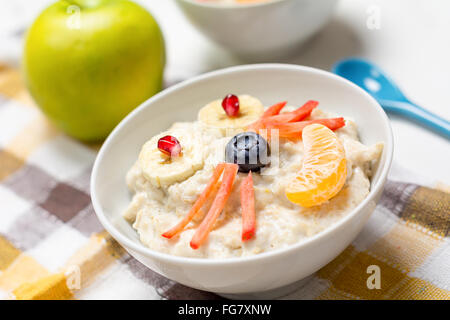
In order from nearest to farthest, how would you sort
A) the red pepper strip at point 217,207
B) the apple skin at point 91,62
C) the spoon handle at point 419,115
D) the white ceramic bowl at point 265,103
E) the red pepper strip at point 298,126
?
the white ceramic bowl at point 265,103, the red pepper strip at point 217,207, the red pepper strip at point 298,126, the spoon handle at point 419,115, the apple skin at point 91,62

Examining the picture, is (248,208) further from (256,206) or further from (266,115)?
(266,115)

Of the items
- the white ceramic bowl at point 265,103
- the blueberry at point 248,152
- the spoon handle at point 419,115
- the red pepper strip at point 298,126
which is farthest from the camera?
the spoon handle at point 419,115

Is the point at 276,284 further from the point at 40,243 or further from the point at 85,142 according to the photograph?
the point at 85,142

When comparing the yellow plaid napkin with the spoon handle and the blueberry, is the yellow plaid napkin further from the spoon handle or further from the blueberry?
the blueberry

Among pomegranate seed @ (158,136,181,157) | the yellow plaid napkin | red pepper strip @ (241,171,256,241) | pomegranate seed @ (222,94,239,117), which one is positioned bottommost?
the yellow plaid napkin

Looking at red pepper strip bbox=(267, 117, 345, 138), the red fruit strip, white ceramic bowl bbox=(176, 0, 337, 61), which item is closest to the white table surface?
white ceramic bowl bbox=(176, 0, 337, 61)

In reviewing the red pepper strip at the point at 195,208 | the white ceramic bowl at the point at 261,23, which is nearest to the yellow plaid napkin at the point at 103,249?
the red pepper strip at the point at 195,208

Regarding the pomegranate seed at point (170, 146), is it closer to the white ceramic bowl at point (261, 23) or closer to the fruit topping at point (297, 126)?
the fruit topping at point (297, 126)

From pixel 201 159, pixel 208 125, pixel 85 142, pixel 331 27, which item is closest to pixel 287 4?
pixel 331 27
